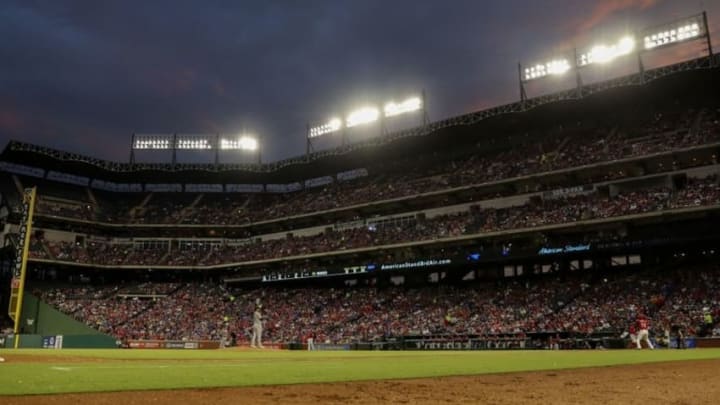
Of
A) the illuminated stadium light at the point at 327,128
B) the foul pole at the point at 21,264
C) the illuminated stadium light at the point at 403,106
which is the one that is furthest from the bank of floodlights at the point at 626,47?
the foul pole at the point at 21,264

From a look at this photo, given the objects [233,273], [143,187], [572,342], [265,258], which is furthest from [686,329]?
[143,187]

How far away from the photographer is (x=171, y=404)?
6770 millimetres

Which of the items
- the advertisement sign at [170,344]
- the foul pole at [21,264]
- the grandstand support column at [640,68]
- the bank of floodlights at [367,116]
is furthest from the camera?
the bank of floodlights at [367,116]

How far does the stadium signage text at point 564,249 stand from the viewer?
3971 cm

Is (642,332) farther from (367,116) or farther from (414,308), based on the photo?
(367,116)

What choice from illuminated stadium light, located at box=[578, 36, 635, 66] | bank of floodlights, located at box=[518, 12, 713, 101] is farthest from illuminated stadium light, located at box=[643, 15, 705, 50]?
illuminated stadium light, located at box=[578, 36, 635, 66]

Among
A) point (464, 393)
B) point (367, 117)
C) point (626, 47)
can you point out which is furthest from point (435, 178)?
point (464, 393)

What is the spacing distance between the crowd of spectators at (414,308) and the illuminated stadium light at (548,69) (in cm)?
1860

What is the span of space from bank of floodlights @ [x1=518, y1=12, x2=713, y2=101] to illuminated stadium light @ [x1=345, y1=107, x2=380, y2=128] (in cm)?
1655

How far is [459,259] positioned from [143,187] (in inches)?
1807

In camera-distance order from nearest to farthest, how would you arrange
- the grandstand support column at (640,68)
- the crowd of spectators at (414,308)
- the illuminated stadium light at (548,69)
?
the crowd of spectators at (414,308) → the grandstand support column at (640,68) → the illuminated stadium light at (548,69)

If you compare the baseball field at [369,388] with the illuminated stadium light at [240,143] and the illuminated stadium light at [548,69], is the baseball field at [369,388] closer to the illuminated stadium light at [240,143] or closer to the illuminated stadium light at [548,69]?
the illuminated stadium light at [548,69]

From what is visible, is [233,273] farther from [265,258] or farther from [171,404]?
[171,404]

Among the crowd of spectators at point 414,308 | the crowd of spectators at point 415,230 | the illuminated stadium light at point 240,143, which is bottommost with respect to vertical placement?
the crowd of spectators at point 414,308
